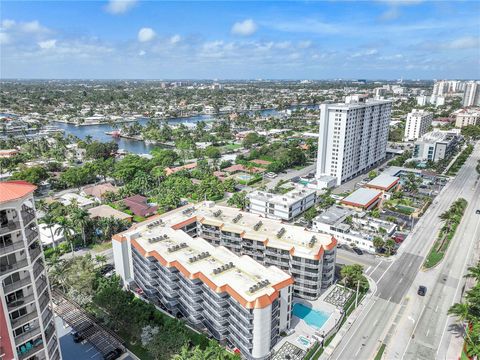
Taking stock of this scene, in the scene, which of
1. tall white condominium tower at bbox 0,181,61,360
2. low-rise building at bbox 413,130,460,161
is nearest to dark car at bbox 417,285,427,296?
tall white condominium tower at bbox 0,181,61,360

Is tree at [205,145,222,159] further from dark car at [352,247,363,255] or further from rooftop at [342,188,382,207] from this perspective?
dark car at [352,247,363,255]

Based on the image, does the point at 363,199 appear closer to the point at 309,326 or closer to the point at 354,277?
the point at 354,277

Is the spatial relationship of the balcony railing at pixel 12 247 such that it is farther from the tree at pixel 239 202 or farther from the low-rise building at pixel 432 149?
the low-rise building at pixel 432 149

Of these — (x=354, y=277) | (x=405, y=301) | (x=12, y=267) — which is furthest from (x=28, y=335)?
(x=405, y=301)

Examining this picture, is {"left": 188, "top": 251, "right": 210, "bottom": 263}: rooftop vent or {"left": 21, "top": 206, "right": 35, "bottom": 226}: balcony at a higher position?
{"left": 21, "top": 206, "right": 35, "bottom": 226}: balcony

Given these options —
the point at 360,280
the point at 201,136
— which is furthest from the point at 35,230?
the point at 201,136

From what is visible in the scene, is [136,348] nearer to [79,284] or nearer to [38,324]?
[79,284]
